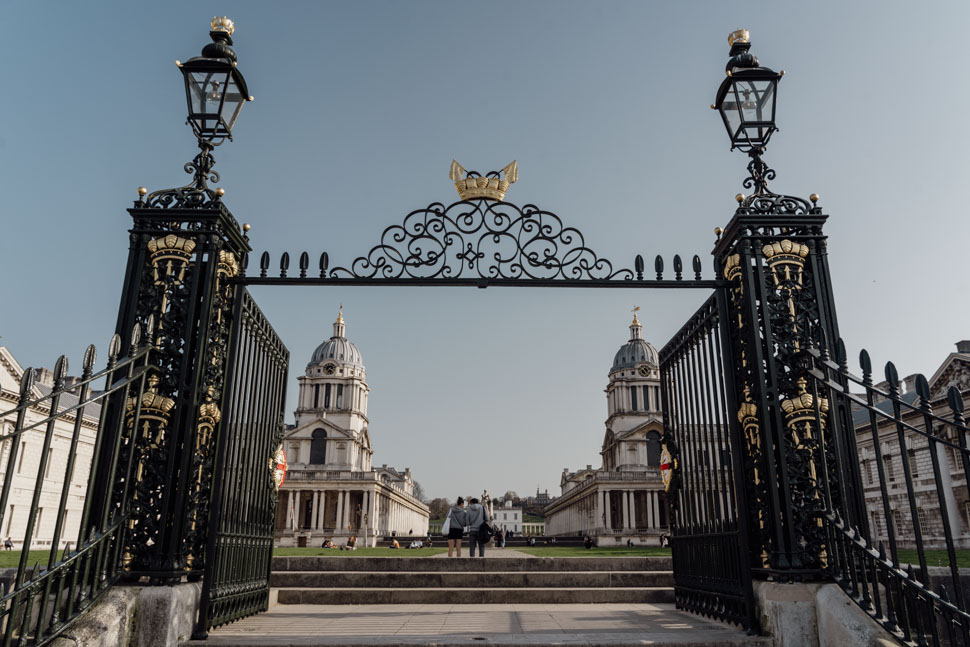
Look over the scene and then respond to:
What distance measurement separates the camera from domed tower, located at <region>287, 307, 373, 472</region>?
81.9 metres

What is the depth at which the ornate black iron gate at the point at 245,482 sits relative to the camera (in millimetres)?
6539

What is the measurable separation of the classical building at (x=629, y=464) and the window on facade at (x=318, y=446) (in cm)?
3003

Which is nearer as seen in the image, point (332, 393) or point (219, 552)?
point (219, 552)

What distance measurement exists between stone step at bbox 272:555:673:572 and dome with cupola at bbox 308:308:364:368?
247 ft

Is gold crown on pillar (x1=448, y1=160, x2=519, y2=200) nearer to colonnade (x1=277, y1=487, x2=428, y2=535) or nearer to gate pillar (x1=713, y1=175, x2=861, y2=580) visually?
gate pillar (x1=713, y1=175, x2=861, y2=580)

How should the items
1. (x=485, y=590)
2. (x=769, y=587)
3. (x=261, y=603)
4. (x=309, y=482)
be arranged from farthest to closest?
1. (x=309, y=482)
2. (x=485, y=590)
3. (x=261, y=603)
4. (x=769, y=587)

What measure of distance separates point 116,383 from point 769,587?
5.73 meters

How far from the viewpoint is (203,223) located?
267 inches

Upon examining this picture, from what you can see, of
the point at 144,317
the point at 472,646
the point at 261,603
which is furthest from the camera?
the point at 261,603

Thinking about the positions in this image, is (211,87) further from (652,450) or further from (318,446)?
(318,446)

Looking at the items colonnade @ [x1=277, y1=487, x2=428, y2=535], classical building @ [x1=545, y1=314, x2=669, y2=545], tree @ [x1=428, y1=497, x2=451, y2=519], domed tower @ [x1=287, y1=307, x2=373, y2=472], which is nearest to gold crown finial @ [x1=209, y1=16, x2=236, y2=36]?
classical building @ [x1=545, y1=314, x2=669, y2=545]

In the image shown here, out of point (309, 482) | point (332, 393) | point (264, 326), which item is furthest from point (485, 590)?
point (332, 393)

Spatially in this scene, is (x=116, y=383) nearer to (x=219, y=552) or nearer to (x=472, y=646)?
(x=219, y=552)

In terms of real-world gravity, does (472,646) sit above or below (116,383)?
below
